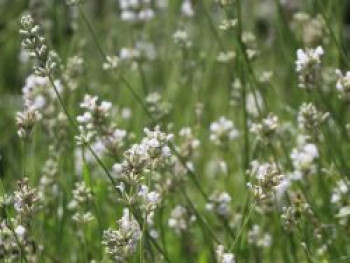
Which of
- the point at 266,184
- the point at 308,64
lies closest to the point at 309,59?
the point at 308,64

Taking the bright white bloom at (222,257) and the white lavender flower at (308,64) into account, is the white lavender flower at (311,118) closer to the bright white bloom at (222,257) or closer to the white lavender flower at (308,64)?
the white lavender flower at (308,64)

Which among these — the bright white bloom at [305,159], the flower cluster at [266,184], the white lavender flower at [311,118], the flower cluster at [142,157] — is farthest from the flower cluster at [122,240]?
the bright white bloom at [305,159]

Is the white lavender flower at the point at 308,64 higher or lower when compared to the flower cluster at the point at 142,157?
higher

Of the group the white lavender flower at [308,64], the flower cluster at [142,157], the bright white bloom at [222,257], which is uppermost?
the white lavender flower at [308,64]

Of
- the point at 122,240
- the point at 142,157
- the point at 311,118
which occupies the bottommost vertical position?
the point at 122,240

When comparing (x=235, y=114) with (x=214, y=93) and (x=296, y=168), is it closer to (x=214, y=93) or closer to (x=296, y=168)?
(x=214, y=93)

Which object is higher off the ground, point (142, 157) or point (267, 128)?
point (267, 128)

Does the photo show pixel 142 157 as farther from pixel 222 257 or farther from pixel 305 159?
pixel 305 159

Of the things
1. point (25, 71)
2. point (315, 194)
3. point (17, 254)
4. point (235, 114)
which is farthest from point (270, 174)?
point (25, 71)

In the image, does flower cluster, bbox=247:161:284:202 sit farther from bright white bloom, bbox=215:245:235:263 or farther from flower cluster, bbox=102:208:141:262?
flower cluster, bbox=102:208:141:262

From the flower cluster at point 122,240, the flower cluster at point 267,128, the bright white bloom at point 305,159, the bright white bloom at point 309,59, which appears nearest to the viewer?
the flower cluster at point 122,240

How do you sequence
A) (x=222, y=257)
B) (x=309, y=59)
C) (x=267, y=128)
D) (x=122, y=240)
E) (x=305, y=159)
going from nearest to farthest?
(x=122, y=240) < (x=222, y=257) < (x=309, y=59) < (x=267, y=128) < (x=305, y=159)
